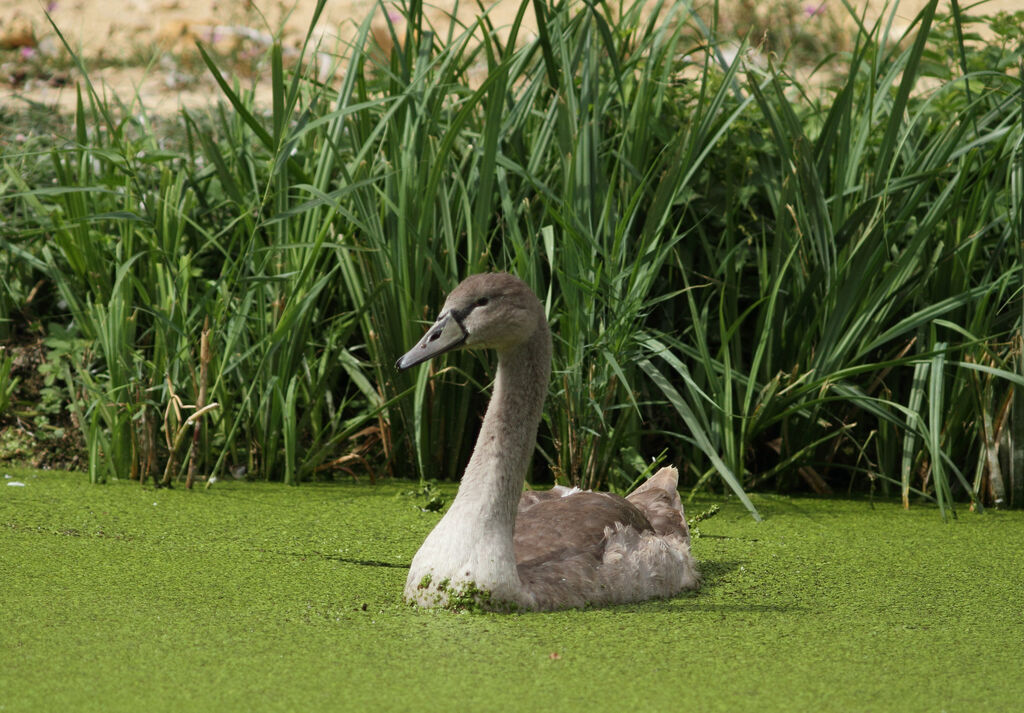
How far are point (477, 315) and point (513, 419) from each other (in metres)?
0.31

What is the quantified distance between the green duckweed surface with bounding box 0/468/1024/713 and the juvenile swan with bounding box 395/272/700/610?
0.06 meters

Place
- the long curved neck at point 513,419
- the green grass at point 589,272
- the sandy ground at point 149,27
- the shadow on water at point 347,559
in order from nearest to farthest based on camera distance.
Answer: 1. the long curved neck at point 513,419
2. the shadow on water at point 347,559
3. the green grass at point 589,272
4. the sandy ground at point 149,27

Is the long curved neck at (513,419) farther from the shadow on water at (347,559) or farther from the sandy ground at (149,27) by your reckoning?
the sandy ground at (149,27)

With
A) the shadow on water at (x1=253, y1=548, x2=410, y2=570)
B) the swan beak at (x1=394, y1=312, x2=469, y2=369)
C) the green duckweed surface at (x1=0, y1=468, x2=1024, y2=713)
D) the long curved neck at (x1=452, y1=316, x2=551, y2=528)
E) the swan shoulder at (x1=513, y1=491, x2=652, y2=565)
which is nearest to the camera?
the green duckweed surface at (x1=0, y1=468, x2=1024, y2=713)

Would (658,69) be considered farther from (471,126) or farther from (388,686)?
(388,686)

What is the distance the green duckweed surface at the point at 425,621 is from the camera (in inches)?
92.9

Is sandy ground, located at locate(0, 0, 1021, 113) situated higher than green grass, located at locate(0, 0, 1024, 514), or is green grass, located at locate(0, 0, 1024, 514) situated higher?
sandy ground, located at locate(0, 0, 1021, 113)

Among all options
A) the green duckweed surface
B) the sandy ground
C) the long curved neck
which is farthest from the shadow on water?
the sandy ground

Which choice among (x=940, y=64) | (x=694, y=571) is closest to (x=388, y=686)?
(x=694, y=571)

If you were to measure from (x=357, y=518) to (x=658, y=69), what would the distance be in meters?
1.90

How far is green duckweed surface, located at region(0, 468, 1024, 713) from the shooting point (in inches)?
92.9

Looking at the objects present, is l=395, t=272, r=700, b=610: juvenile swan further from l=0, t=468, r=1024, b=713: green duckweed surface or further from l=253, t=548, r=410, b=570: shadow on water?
l=253, t=548, r=410, b=570: shadow on water

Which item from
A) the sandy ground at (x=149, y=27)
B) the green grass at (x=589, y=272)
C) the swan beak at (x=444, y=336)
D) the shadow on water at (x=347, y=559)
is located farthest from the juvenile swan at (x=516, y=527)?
the sandy ground at (x=149, y=27)

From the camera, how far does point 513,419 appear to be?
3102mm
